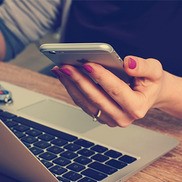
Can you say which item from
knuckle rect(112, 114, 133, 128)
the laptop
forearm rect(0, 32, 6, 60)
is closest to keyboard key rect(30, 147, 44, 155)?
the laptop

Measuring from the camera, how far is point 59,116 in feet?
2.63

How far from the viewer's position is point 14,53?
3.94 ft

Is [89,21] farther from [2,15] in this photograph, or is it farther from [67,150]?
[67,150]

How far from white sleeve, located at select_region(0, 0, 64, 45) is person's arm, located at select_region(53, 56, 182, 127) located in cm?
51

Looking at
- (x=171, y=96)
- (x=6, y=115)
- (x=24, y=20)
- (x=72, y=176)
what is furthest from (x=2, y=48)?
(x=72, y=176)

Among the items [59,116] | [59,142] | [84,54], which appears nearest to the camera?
[84,54]

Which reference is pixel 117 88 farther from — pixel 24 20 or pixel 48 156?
pixel 24 20

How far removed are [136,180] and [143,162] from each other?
0.03 m

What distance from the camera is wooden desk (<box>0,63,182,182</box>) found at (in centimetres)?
65

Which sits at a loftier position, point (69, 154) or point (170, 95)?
point (170, 95)

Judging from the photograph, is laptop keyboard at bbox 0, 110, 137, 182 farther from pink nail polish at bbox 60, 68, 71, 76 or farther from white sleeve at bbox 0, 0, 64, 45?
white sleeve at bbox 0, 0, 64, 45

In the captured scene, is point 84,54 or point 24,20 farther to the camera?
point 24,20

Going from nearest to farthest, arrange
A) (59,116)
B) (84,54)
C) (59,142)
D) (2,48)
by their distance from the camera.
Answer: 1. (84,54)
2. (59,142)
3. (59,116)
4. (2,48)

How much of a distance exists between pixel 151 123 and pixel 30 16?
19.6 inches
